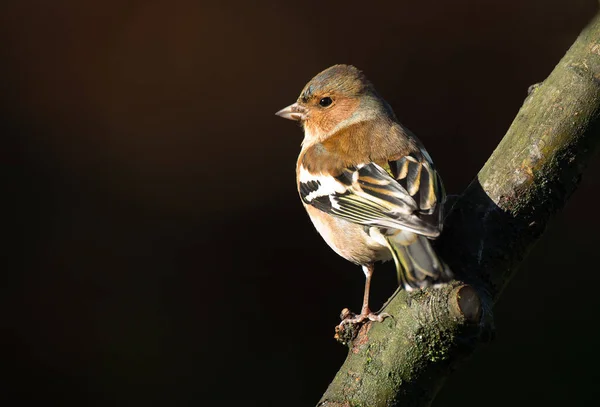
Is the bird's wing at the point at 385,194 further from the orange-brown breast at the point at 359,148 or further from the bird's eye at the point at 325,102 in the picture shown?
the bird's eye at the point at 325,102

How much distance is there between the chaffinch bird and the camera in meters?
1.90

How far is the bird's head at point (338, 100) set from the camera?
2.97 m

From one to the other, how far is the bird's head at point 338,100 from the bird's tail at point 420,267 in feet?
3.69

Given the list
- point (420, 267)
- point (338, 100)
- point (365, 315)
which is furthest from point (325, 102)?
point (420, 267)

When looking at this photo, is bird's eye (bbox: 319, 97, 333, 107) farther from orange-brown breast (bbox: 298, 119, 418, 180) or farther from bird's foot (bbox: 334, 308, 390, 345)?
bird's foot (bbox: 334, 308, 390, 345)

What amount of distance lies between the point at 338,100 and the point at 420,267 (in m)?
1.46

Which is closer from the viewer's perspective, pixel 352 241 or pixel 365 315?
pixel 365 315

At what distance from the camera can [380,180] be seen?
91.1 inches

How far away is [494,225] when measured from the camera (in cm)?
177

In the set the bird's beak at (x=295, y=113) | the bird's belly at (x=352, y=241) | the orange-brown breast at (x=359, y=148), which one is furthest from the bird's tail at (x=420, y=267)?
the bird's beak at (x=295, y=113)

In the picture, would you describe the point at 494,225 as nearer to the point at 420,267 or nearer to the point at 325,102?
the point at 420,267

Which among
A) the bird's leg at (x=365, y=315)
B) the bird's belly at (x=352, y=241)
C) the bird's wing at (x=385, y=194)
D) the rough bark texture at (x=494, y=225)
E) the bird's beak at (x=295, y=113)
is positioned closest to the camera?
the rough bark texture at (x=494, y=225)

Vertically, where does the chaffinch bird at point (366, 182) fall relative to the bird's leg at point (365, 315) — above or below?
above

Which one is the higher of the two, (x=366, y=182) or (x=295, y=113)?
(x=295, y=113)
